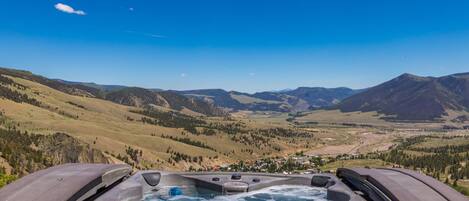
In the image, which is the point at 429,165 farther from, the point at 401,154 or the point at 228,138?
the point at 228,138

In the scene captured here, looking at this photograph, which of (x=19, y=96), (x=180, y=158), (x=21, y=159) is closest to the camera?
(x=21, y=159)

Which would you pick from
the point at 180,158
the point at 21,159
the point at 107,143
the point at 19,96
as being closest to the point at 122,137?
the point at 180,158

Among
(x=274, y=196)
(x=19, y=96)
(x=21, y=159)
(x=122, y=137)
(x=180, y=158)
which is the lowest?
(x=180, y=158)

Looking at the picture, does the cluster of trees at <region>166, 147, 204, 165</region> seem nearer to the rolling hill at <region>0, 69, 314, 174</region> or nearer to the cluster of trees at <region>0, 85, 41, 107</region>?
the rolling hill at <region>0, 69, 314, 174</region>

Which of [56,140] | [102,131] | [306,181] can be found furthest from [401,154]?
[306,181]

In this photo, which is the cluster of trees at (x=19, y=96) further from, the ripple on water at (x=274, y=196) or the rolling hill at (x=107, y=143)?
the ripple on water at (x=274, y=196)

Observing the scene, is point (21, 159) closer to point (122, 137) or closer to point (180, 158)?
point (180, 158)

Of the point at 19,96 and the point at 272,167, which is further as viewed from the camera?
the point at 19,96

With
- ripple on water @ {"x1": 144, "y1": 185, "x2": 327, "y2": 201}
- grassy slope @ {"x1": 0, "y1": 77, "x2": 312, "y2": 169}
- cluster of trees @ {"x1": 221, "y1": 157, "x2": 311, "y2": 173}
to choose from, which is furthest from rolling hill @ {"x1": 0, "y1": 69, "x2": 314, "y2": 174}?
ripple on water @ {"x1": 144, "y1": 185, "x2": 327, "y2": 201}

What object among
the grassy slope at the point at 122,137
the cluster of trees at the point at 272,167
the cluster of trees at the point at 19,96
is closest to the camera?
the cluster of trees at the point at 272,167

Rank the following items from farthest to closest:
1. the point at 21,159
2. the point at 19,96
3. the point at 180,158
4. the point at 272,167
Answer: the point at 19,96 → the point at 180,158 → the point at 272,167 → the point at 21,159

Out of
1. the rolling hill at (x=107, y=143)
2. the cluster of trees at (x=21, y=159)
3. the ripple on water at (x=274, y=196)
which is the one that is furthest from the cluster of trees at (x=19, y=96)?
the ripple on water at (x=274, y=196)
